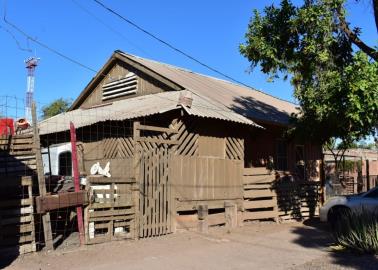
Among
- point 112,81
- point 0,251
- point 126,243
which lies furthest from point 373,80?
point 112,81

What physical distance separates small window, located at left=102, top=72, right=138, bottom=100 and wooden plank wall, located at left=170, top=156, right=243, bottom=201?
16.4ft

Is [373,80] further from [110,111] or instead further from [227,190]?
[110,111]

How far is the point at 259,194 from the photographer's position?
1498 centimetres

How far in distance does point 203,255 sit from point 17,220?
3557 mm

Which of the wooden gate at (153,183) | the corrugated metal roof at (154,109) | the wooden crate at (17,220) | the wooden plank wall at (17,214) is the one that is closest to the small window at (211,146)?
the corrugated metal roof at (154,109)

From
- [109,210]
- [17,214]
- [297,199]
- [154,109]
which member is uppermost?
[154,109]

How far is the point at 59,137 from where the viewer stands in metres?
17.8

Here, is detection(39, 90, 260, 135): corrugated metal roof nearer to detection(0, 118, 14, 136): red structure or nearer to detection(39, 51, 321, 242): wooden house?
detection(39, 51, 321, 242): wooden house

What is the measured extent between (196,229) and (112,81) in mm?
8058

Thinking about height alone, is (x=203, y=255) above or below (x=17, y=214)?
below

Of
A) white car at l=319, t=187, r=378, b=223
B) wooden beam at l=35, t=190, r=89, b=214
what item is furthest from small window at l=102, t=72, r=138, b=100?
wooden beam at l=35, t=190, r=89, b=214

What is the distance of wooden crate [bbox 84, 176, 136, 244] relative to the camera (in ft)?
33.6

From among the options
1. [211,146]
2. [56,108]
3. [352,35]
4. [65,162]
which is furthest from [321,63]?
[56,108]

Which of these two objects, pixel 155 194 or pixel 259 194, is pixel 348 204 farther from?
pixel 155 194
